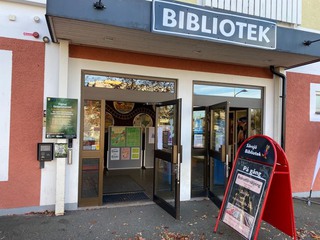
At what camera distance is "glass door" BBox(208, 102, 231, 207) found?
4.58 meters

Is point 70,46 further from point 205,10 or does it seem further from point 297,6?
point 297,6

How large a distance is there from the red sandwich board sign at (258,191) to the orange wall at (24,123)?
10.5ft

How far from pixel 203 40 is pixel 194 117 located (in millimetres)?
2001

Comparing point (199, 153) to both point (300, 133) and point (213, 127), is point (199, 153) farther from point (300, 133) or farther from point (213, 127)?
point (300, 133)

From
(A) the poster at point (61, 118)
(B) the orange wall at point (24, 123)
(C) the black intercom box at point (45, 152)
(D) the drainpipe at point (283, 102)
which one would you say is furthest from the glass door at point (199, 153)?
(B) the orange wall at point (24, 123)

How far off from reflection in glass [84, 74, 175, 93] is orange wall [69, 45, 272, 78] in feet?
1.06

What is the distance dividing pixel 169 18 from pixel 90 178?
311 centimetres

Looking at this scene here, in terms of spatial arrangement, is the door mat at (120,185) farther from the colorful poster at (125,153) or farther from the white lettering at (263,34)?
the white lettering at (263,34)

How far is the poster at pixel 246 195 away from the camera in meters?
3.21

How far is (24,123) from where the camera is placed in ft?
13.9

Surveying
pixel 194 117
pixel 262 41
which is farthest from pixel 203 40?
pixel 194 117

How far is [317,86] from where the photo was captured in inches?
240

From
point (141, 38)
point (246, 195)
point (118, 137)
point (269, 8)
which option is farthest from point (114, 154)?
point (269, 8)

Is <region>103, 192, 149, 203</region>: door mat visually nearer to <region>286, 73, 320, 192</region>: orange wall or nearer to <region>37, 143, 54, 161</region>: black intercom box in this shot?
<region>37, 143, 54, 161</region>: black intercom box
